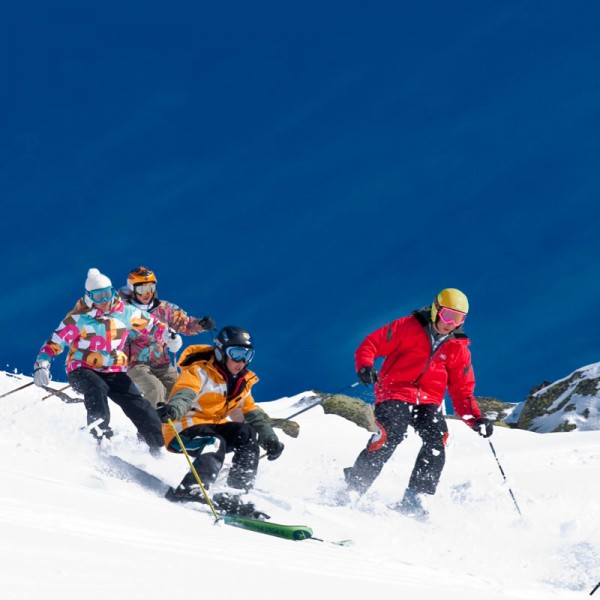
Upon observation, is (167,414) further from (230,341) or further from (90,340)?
(90,340)

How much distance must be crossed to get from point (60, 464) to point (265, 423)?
1.69 metres

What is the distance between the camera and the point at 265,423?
7395 mm

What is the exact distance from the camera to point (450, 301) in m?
8.12

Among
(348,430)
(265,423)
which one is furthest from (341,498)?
(348,430)

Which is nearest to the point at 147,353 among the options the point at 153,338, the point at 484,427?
the point at 153,338

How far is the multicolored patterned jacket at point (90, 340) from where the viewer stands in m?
8.99

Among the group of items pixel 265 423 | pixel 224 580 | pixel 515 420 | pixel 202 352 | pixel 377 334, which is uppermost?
pixel 515 420

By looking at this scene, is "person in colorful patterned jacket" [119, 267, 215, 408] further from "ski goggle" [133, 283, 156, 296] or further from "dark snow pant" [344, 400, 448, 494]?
"dark snow pant" [344, 400, 448, 494]

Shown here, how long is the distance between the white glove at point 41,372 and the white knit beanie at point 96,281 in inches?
35.1

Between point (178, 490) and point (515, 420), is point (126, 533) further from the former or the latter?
point (515, 420)

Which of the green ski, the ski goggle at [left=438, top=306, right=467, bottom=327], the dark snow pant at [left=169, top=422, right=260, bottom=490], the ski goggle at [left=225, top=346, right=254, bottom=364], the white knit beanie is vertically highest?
the white knit beanie

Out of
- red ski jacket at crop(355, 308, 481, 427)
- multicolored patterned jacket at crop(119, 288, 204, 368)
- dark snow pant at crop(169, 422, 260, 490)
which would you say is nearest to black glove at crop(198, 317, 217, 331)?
multicolored patterned jacket at crop(119, 288, 204, 368)

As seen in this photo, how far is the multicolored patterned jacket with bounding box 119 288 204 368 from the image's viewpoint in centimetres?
1045

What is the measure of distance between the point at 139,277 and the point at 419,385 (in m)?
3.96
